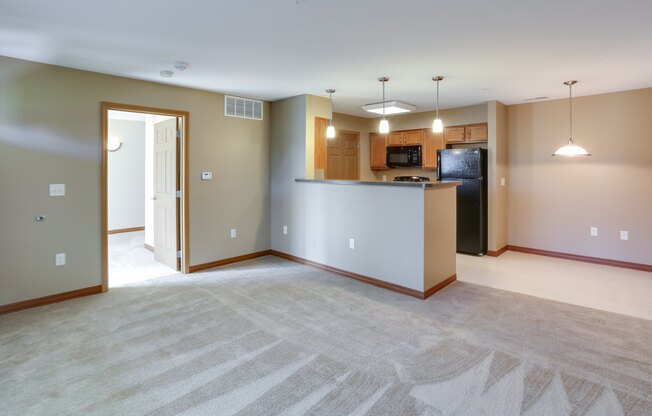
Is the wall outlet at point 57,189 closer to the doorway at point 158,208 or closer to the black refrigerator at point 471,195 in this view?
the doorway at point 158,208

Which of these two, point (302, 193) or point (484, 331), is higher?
point (302, 193)

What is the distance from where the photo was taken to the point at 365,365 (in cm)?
243

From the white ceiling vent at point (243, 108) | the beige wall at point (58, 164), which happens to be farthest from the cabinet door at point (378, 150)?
the beige wall at point (58, 164)

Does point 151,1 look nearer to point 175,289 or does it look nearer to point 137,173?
point 175,289

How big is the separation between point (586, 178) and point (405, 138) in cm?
293

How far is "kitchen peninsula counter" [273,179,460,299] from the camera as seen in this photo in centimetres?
371

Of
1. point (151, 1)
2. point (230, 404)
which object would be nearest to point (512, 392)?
point (230, 404)

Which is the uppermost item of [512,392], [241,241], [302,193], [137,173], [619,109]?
[619,109]

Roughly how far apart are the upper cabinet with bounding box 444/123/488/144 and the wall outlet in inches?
219

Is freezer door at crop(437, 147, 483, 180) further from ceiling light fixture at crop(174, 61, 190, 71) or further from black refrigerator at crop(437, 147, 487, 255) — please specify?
ceiling light fixture at crop(174, 61, 190, 71)

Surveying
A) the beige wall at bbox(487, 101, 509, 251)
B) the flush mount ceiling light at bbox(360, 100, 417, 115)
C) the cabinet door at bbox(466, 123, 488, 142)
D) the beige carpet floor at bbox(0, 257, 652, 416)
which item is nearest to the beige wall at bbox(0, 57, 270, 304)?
the beige carpet floor at bbox(0, 257, 652, 416)

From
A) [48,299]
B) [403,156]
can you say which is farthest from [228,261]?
[403,156]

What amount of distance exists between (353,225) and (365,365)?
2.14 metres

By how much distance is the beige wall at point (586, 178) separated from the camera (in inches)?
186
